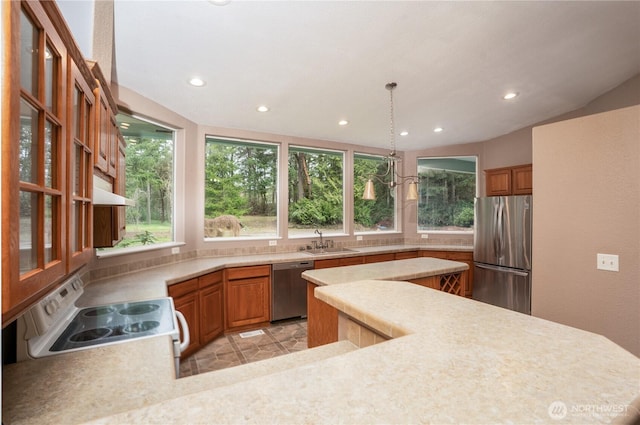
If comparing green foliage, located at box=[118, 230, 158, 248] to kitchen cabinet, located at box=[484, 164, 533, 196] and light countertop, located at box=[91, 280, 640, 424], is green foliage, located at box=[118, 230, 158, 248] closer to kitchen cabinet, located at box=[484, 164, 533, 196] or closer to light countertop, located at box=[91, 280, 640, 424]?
light countertop, located at box=[91, 280, 640, 424]

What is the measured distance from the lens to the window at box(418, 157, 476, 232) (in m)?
5.31

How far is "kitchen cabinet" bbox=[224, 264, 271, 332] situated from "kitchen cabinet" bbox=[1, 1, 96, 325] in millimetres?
2329

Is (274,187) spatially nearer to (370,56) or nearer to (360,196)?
(360,196)

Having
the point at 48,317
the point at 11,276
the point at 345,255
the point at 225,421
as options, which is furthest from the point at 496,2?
the point at 345,255

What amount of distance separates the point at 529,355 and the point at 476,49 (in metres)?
2.26

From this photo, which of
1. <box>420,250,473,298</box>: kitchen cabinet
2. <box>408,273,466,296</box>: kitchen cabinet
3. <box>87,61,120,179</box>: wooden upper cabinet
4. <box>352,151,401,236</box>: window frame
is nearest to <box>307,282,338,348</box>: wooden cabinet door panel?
<box>408,273,466,296</box>: kitchen cabinet

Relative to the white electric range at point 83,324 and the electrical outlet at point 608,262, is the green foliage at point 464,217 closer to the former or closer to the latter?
the electrical outlet at point 608,262

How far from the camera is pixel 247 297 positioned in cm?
357

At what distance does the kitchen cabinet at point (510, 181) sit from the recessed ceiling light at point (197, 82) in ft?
13.8

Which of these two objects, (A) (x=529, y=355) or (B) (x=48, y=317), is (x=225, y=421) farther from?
(B) (x=48, y=317)

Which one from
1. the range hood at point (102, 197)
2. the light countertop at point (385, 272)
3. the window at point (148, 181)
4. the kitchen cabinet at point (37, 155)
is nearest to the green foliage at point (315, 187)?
the window at point (148, 181)

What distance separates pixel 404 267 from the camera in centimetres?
267

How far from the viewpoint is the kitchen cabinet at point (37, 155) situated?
26.2 inches

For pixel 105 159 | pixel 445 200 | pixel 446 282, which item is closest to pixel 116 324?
pixel 105 159
